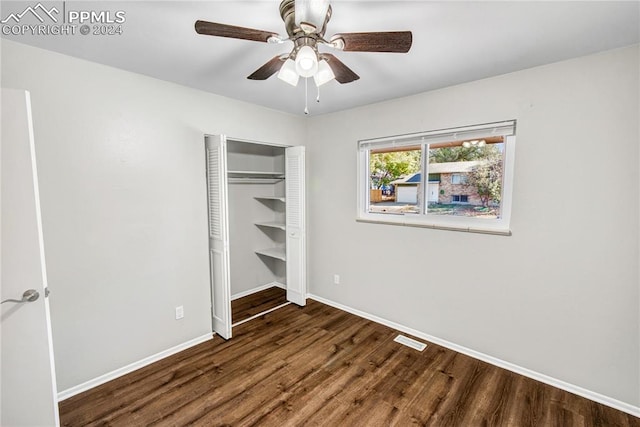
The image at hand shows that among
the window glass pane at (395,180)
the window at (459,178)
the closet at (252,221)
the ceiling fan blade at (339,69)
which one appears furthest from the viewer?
the window glass pane at (395,180)

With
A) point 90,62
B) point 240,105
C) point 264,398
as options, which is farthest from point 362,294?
point 90,62

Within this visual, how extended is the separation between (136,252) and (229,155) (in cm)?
179

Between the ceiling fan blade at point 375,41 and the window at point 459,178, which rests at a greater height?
the ceiling fan blade at point 375,41

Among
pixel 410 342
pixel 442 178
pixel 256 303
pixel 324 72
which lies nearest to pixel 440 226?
pixel 442 178

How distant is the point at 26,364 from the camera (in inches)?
56.4

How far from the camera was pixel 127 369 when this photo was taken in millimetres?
2311

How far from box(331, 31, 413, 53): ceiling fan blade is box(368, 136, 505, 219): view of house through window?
1606mm

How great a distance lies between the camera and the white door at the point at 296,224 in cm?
342

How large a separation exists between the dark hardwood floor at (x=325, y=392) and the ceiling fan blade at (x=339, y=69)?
7.25 ft

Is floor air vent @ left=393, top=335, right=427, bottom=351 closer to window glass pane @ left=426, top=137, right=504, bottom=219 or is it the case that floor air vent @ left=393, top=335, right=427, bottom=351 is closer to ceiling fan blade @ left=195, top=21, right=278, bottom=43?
window glass pane @ left=426, top=137, right=504, bottom=219

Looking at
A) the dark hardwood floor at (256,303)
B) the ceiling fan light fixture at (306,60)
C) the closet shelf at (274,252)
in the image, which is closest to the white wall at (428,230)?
the dark hardwood floor at (256,303)

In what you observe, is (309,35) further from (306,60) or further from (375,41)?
(375,41)

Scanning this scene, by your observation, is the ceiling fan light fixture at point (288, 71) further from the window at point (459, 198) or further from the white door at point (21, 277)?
the window at point (459, 198)

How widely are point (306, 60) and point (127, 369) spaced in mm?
2718
